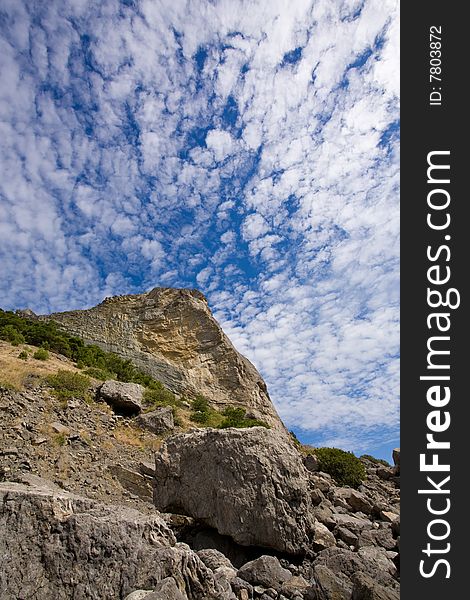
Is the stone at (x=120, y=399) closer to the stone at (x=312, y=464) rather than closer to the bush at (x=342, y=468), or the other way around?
the stone at (x=312, y=464)

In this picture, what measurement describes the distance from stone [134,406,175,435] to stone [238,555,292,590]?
10289mm

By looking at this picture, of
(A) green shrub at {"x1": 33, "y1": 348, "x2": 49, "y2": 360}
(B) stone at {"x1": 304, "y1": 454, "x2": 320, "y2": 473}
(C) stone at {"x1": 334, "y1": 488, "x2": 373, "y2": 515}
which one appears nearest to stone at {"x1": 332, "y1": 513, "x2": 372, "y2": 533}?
(C) stone at {"x1": 334, "y1": 488, "x2": 373, "y2": 515}

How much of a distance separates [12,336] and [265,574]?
2055 cm

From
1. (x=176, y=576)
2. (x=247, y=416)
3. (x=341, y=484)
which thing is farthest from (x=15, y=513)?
(x=247, y=416)

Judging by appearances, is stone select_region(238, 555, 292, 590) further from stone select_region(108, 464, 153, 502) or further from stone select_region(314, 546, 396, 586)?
stone select_region(108, 464, 153, 502)

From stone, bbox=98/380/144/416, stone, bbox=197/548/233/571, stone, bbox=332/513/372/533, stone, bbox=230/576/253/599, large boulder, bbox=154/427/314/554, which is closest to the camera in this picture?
stone, bbox=230/576/253/599

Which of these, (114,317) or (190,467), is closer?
(190,467)

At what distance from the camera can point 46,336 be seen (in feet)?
82.8

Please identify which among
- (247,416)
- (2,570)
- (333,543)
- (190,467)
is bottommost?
(2,570)

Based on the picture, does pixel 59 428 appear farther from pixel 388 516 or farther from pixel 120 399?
pixel 388 516

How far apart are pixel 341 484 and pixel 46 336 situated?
18.5 m

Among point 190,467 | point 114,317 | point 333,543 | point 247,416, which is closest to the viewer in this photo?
point 333,543

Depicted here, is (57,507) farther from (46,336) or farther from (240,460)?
(46,336)

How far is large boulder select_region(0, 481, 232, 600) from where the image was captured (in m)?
3.99
